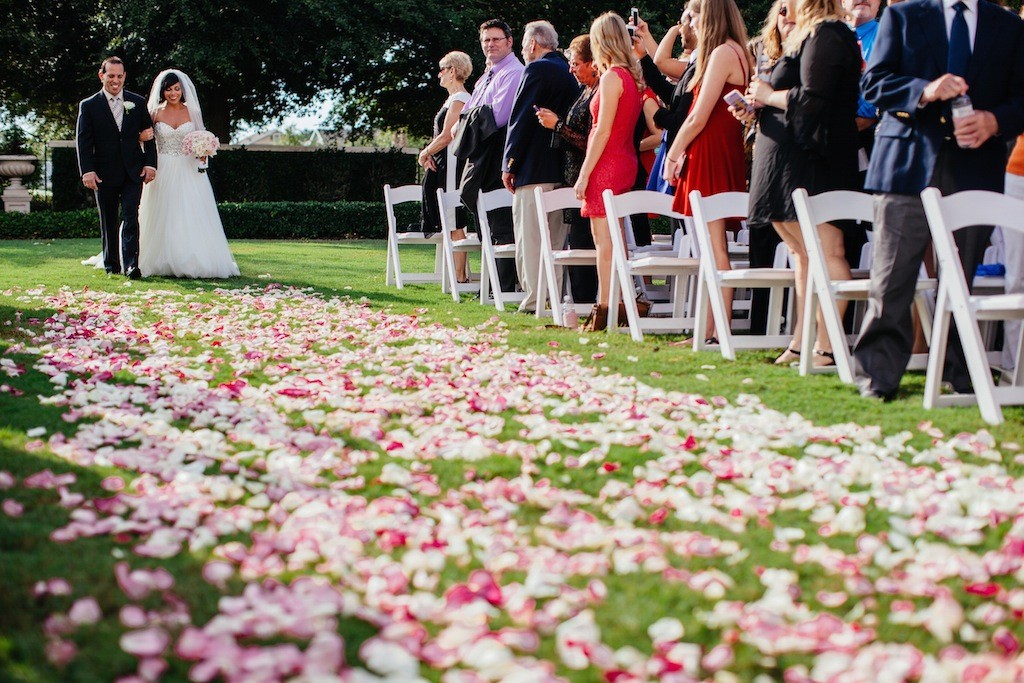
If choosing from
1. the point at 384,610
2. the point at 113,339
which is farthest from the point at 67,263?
the point at 384,610

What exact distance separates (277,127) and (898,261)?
32291 mm

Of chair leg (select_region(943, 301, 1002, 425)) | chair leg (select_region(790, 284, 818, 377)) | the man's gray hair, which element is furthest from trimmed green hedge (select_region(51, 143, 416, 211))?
chair leg (select_region(943, 301, 1002, 425))

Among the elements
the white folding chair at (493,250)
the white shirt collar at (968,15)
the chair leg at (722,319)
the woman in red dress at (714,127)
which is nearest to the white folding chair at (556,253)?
the white folding chair at (493,250)

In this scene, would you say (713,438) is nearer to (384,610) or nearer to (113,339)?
(384,610)

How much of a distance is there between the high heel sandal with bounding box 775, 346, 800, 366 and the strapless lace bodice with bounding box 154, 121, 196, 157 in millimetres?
8817

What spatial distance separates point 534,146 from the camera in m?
9.91

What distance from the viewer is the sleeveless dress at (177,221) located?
43.5 feet

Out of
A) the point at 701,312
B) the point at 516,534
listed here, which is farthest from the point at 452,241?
the point at 516,534

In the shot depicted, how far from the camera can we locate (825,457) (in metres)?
4.53

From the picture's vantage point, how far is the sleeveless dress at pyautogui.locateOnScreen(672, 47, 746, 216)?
25.8 ft

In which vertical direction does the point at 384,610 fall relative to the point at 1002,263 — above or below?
below

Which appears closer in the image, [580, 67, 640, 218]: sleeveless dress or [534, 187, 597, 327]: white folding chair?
[580, 67, 640, 218]: sleeveless dress

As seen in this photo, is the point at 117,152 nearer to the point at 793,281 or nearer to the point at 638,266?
the point at 638,266

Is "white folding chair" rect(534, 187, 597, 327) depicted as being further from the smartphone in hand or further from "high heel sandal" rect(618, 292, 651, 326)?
the smartphone in hand
